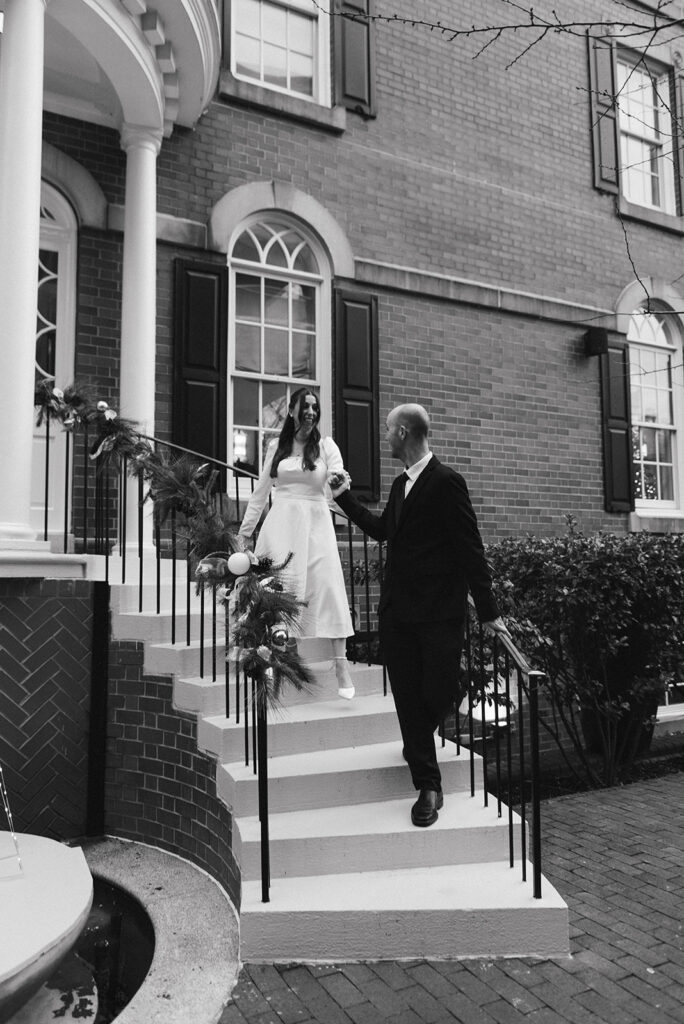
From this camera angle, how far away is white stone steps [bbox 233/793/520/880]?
319 centimetres

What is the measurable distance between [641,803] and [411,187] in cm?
578

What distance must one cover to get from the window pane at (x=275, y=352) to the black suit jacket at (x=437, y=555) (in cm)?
356

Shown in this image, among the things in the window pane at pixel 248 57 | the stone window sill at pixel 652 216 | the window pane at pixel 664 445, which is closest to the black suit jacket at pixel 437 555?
the window pane at pixel 248 57

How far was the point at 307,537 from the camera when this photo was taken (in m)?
4.21

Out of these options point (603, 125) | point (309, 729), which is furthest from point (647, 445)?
point (309, 729)

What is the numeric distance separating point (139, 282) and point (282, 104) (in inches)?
97.5

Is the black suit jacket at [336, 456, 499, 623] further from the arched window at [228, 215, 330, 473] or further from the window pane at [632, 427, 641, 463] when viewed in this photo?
the window pane at [632, 427, 641, 463]

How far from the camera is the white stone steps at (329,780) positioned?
11.4 feet

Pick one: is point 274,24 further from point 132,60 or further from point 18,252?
point 18,252

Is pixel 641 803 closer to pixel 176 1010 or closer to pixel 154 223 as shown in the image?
pixel 176 1010

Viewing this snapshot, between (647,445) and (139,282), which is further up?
(139,282)

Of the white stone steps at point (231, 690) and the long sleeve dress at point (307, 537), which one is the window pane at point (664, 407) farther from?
the long sleeve dress at point (307, 537)

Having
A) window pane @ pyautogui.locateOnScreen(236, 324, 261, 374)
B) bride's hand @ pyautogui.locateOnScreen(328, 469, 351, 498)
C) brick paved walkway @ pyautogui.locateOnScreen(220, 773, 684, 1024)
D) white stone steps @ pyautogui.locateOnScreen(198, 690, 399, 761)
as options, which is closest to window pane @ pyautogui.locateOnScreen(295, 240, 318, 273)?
window pane @ pyautogui.locateOnScreen(236, 324, 261, 374)

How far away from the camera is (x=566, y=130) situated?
8547mm
